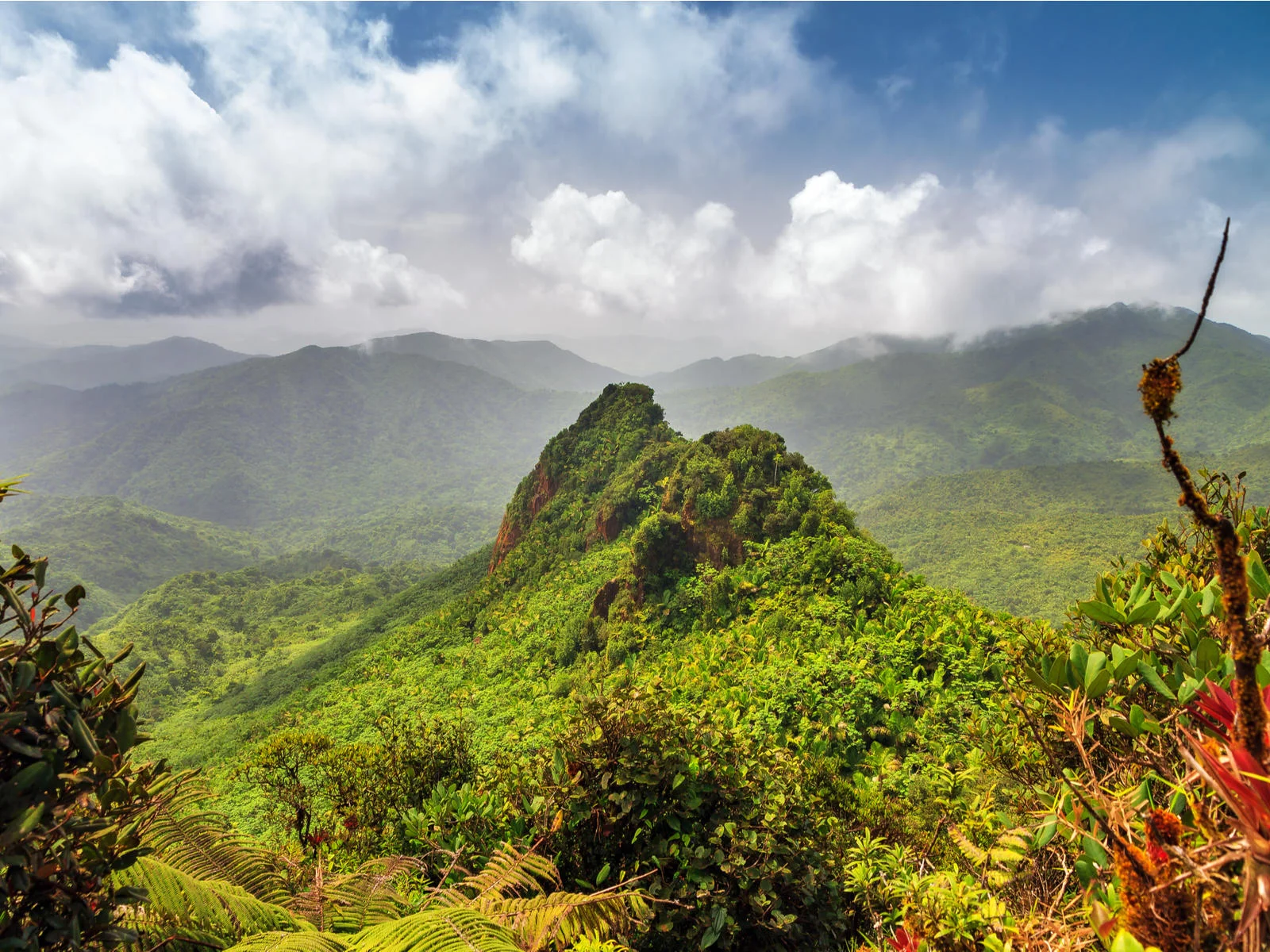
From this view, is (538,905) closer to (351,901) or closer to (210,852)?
(351,901)

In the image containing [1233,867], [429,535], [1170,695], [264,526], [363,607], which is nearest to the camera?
[1233,867]

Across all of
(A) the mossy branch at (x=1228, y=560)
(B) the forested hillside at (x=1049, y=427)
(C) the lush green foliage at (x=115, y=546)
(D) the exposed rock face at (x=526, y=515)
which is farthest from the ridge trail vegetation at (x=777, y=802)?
(B) the forested hillside at (x=1049, y=427)

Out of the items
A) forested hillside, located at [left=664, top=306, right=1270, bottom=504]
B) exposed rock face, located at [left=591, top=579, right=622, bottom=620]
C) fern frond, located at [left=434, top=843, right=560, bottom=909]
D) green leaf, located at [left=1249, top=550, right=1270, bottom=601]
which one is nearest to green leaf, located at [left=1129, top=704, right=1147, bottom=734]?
green leaf, located at [left=1249, top=550, right=1270, bottom=601]

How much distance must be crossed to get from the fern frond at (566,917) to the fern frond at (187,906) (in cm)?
109

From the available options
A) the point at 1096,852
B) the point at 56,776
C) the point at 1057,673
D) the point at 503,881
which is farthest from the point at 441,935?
the point at 1057,673

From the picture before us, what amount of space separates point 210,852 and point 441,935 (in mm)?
1700

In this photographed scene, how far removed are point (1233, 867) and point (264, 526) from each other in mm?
219530

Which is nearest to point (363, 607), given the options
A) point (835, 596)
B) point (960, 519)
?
point (835, 596)

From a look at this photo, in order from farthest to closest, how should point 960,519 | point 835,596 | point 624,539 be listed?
point 960,519, point 624,539, point 835,596

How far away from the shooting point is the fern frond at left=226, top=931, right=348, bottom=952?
2.22 meters

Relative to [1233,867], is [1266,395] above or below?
above

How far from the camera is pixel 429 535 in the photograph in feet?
477

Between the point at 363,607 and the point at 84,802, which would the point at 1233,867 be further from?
the point at 363,607

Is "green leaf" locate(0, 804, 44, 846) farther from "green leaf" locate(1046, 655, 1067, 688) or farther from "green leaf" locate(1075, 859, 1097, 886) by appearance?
"green leaf" locate(1046, 655, 1067, 688)
